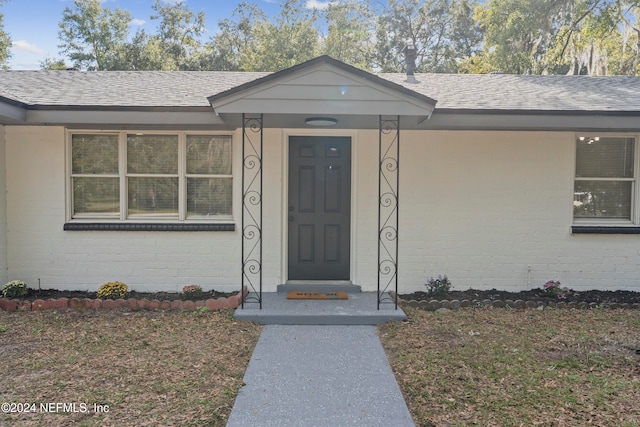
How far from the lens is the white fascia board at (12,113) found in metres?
5.30

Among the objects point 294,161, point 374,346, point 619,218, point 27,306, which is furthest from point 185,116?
point 619,218

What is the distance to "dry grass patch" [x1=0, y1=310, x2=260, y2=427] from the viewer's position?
10.2 ft

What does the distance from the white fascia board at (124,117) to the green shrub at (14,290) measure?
7.41ft

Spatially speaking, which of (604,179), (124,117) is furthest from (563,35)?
(124,117)

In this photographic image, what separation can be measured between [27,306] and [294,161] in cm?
409

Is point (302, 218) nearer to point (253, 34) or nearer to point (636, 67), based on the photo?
point (636, 67)

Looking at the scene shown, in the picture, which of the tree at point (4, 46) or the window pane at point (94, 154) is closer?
the window pane at point (94, 154)

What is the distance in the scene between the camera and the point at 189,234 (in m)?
6.25

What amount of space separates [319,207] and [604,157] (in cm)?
441

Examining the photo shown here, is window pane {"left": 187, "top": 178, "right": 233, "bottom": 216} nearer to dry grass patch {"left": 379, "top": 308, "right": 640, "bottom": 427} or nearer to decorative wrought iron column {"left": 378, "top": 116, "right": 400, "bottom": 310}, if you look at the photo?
decorative wrought iron column {"left": 378, "top": 116, "right": 400, "bottom": 310}

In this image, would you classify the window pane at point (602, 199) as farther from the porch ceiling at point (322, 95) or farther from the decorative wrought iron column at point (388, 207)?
the porch ceiling at point (322, 95)

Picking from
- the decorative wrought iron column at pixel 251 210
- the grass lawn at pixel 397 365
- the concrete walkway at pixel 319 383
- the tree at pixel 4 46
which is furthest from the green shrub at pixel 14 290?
the tree at pixel 4 46

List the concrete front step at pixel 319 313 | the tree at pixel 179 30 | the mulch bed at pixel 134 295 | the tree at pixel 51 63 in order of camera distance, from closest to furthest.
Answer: the concrete front step at pixel 319 313, the mulch bed at pixel 134 295, the tree at pixel 51 63, the tree at pixel 179 30

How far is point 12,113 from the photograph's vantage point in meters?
5.43
